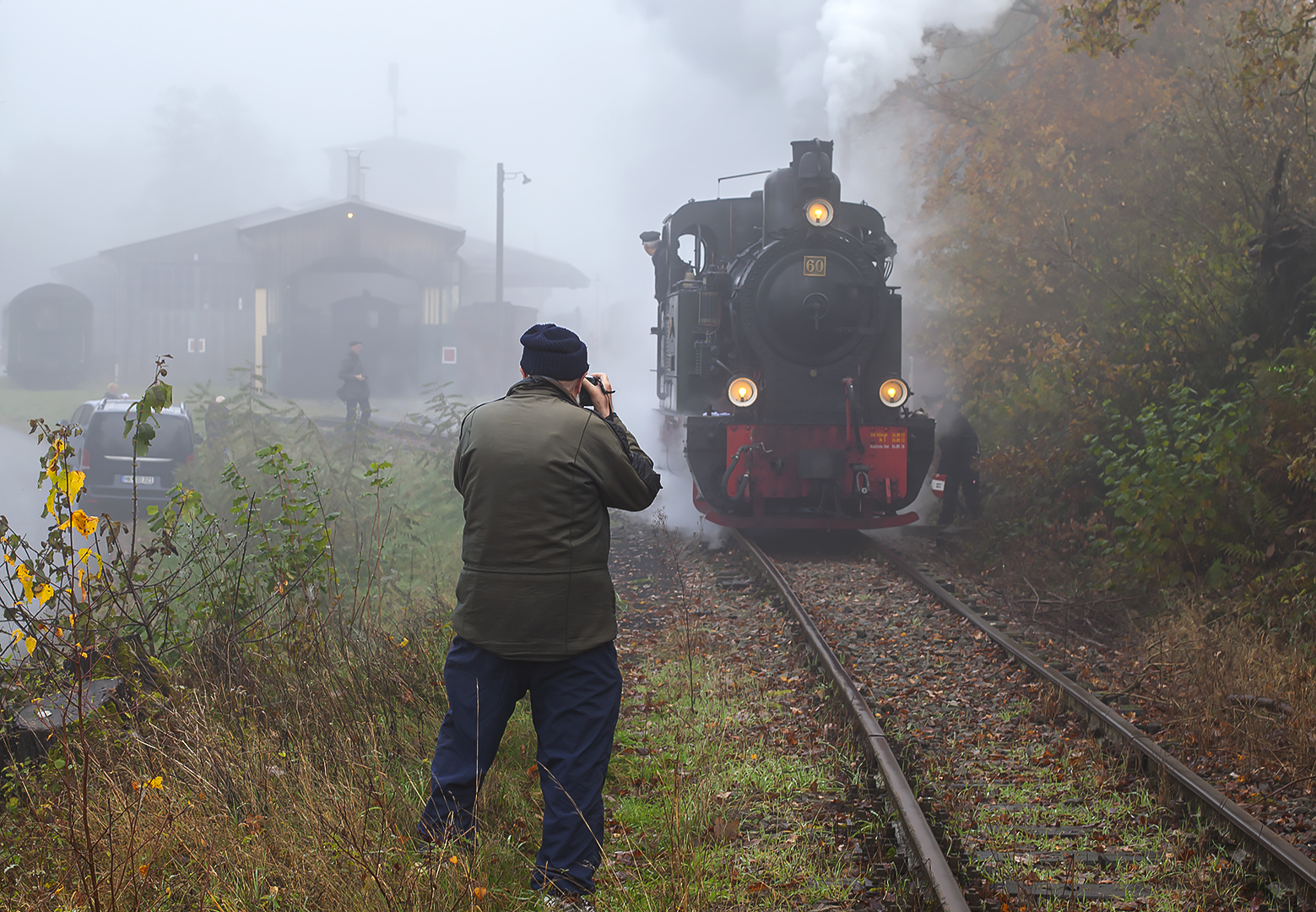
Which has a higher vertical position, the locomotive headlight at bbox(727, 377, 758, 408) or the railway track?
the locomotive headlight at bbox(727, 377, 758, 408)

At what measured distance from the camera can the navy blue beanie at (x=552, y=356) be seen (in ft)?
10.3

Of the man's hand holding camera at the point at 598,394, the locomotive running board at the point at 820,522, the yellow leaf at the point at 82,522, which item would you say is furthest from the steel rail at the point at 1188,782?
the yellow leaf at the point at 82,522

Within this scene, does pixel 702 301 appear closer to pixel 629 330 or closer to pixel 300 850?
pixel 300 850

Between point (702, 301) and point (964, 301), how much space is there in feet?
17.9

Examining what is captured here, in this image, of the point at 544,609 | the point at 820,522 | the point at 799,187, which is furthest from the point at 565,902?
the point at 799,187

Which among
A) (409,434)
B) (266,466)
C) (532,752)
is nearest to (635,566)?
(266,466)

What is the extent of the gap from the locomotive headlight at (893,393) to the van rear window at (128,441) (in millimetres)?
9379

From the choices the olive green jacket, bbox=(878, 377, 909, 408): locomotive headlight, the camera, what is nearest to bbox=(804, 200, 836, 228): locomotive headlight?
bbox=(878, 377, 909, 408): locomotive headlight

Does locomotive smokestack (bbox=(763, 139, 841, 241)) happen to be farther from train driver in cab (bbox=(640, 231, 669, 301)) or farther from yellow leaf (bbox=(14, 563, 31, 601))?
yellow leaf (bbox=(14, 563, 31, 601))

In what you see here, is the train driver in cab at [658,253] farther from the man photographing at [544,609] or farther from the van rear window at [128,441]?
the man photographing at [544,609]

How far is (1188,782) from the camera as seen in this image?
3.93 metres

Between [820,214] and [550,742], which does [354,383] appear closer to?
[820,214]

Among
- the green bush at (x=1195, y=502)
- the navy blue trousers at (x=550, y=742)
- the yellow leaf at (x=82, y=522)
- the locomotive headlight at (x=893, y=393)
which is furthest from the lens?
the locomotive headlight at (x=893, y=393)

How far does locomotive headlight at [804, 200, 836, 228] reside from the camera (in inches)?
400
